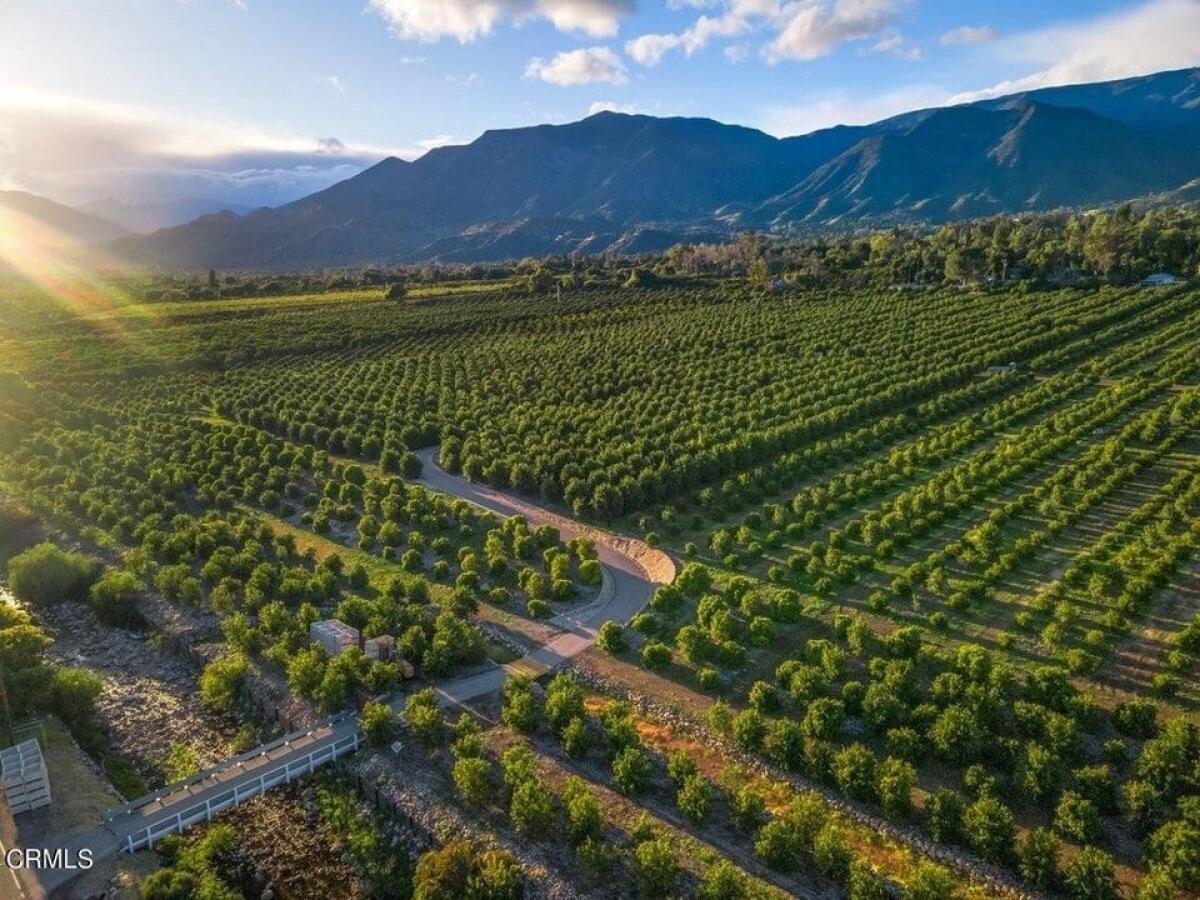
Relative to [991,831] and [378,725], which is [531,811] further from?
[991,831]

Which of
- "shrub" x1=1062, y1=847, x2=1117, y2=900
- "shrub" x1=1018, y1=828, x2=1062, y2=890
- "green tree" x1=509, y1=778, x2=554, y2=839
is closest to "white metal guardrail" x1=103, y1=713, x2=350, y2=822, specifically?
"green tree" x1=509, y1=778, x2=554, y2=839

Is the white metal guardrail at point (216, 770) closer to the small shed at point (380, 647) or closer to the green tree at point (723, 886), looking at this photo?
the small shed at point (380, 647)

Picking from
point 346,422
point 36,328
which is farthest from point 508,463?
point 36,328

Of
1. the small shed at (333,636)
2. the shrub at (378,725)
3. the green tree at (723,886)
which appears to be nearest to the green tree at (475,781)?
the shrub at (378,725)

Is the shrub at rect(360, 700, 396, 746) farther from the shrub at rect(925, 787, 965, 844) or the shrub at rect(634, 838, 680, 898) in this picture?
the shrub at rect(925, 787, 965, 844)

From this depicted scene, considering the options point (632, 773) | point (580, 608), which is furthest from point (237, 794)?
point (580, 608)

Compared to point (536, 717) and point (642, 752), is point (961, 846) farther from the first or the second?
point (536, 717)
